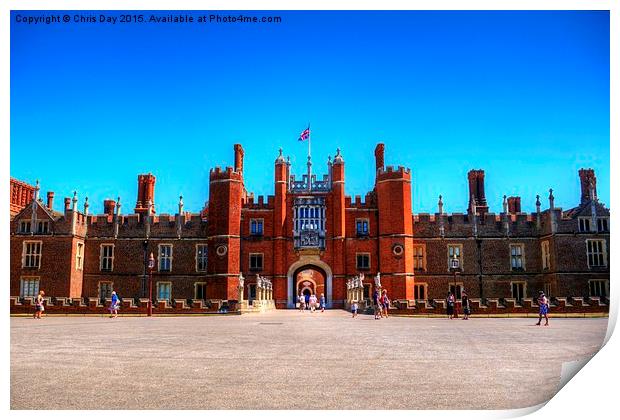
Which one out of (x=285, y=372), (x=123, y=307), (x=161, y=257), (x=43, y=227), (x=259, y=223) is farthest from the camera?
Answer: (x=161, y=257)

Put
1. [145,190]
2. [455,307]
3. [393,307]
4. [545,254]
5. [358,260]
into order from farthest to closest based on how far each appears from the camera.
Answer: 1. [145,190]
2. [358,260]
3. [545,254]
4. [393,307]
5. [455,307]

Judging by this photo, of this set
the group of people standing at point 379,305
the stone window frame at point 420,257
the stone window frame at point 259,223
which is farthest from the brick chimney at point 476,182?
the group of people standing at point 379,305

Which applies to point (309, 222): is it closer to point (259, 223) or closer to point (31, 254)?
point (259, 223)

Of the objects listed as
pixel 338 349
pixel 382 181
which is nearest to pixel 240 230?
pixel 382 181

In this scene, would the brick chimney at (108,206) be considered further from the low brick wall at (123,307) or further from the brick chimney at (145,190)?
the low brick wall at (123,307)

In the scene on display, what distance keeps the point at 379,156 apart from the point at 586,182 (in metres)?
14.2

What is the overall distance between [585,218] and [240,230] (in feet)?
76.1

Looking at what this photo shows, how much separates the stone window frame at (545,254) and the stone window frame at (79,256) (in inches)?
1263

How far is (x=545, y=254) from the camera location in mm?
40125

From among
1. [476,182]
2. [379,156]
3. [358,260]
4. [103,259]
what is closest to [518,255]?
[476,182]

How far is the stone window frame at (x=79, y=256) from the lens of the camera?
4006 centimetres

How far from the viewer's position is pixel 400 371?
934 cm

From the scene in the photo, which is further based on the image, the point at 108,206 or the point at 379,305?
the point at 108,206

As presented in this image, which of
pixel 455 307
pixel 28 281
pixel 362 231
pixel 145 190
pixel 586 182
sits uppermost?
pixel 145 190
